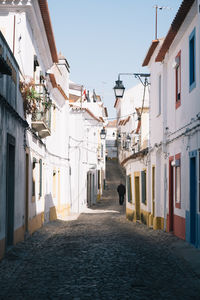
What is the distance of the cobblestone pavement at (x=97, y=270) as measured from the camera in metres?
7.20

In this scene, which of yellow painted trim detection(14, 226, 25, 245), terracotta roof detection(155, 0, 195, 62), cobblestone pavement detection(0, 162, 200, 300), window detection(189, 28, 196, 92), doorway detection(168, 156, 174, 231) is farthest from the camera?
doorway detection(168, 156, 174, 231)

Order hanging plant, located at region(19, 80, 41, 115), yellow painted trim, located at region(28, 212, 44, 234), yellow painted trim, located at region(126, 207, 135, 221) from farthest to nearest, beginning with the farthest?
1. yellow painted trim, located at region(126, 207, 135, 221)
2. yellow painted trim, located at region(28, 212, 44, 234)
3. hanging plant, located at region(19, 80, 41, 115)

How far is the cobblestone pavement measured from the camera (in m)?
7.20

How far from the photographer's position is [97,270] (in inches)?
355

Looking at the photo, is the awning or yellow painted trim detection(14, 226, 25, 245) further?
yellow painted trim detection(14, 226, 25, 245)

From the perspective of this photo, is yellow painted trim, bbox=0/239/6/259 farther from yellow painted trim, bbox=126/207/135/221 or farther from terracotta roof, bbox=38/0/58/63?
yellow painted trim, bbox=126/207/135/221

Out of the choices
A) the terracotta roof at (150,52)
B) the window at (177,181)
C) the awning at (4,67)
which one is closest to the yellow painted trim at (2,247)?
the awning at (4,67)

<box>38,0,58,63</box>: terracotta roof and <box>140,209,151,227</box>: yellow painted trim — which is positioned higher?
<box>38,0,58,63</box>: terracotta roof

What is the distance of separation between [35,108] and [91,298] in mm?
9215

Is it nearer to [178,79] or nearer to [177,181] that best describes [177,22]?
[178,79]

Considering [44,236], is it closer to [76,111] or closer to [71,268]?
[71,268]

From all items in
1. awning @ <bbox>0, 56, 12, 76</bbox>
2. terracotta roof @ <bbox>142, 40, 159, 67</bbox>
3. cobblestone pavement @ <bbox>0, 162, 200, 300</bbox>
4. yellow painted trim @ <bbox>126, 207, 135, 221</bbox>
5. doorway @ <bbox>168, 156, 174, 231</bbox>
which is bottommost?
yellow painted trim @ <bbox>126, 207, 135, 221</bbox>

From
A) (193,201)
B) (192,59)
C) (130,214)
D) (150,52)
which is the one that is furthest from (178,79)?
(130,214)

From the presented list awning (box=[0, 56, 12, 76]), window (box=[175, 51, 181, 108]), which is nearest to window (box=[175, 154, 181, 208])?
window (box=[175, 51, 181, 108])
